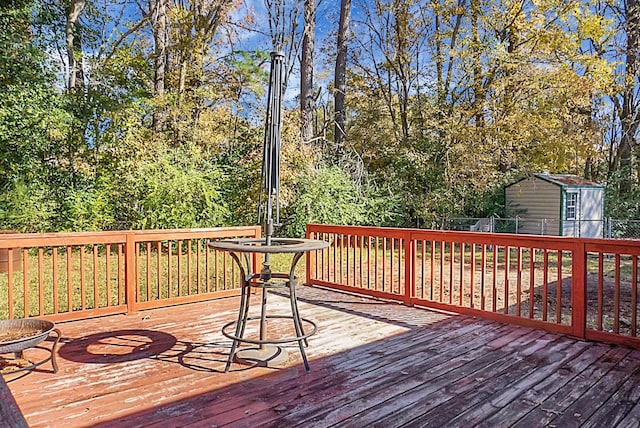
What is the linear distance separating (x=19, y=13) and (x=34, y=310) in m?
5.83

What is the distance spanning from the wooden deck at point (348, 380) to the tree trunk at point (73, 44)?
6.79 m

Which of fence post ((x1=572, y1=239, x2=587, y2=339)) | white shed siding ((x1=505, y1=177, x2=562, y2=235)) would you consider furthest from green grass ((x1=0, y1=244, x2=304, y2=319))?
white shed siding ((x1=505, y1=177, x2=562, y2=235))

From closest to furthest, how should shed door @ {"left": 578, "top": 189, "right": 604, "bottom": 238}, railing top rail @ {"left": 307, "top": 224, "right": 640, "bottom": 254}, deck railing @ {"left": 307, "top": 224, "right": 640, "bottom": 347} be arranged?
railing top rail @ {"left": 307, "top": 224, "right": 640, "bottom": 254} < deck railing @ {"left": 307, "top": 224, "right": 640, "bottom": 347} < shed door @ {"left": 578, "top": 189, "right": 604, "bottom": 238}

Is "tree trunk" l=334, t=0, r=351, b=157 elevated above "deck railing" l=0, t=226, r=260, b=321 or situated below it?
above

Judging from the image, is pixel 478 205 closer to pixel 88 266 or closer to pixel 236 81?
pixel 236 81

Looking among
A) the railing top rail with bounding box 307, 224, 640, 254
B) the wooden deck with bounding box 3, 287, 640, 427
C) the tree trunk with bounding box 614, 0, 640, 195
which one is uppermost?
the tree trunk with bounding box 614, 0, 640, 195

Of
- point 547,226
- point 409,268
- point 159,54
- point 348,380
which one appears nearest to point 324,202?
point 409,268

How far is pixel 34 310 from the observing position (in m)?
5.20

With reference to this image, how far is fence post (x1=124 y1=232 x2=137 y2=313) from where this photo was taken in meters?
4.48

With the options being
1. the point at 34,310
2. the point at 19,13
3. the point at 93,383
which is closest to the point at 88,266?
the point at 34,310

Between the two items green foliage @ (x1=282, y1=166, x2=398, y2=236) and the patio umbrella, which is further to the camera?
green foliage @ (x1=282, y1=166, x2=398, y2=236)

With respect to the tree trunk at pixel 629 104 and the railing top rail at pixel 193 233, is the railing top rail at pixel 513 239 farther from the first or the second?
the tree trunk at pixel 629 104

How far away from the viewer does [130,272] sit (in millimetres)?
4508

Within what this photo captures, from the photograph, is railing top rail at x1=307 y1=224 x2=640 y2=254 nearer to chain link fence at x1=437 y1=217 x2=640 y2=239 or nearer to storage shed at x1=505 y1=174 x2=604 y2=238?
chain link fence at x1=437 y1=217 x2=640 y2=239
